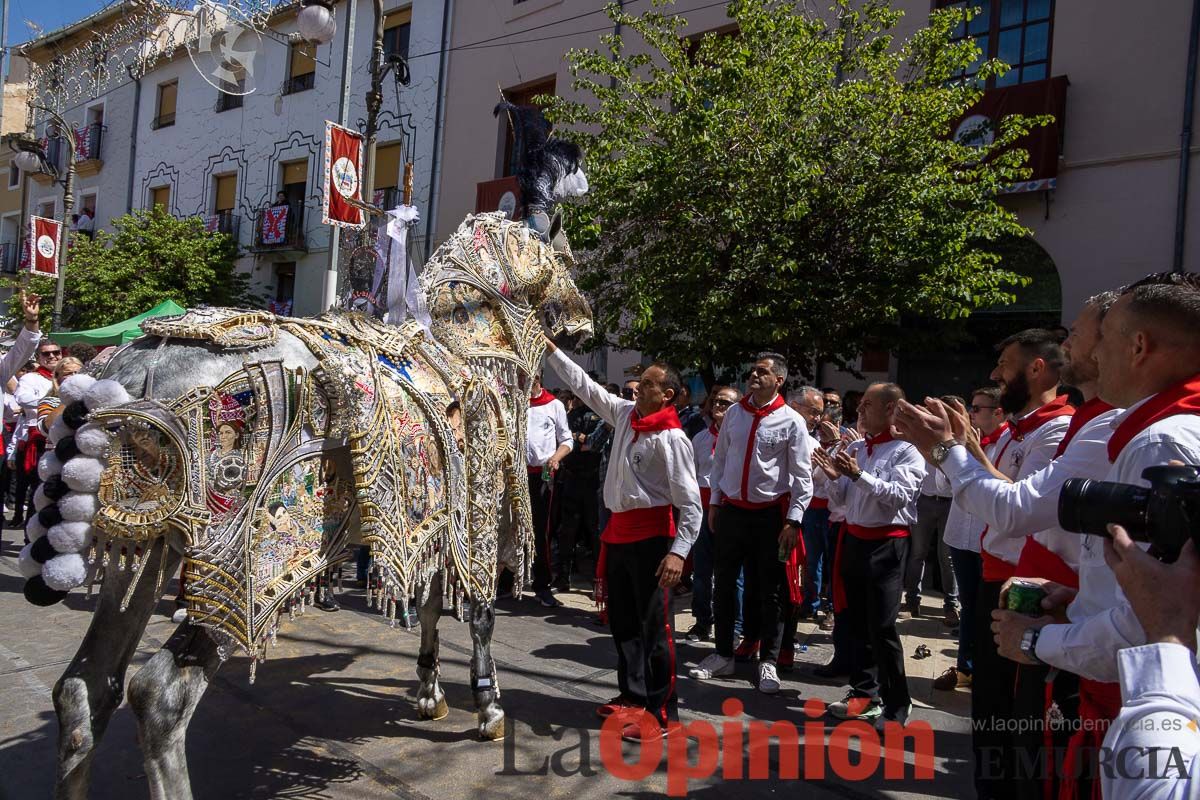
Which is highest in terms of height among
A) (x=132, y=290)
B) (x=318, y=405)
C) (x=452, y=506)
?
(x=132, y=290)

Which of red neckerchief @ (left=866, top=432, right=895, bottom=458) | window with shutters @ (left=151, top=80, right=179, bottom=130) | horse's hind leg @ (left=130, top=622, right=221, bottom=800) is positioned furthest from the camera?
window with shutters @ (left=151, top=80, right=179, bottom=130)

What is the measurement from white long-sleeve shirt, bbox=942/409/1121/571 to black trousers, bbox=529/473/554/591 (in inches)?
180

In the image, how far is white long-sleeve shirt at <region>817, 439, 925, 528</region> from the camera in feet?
14.3

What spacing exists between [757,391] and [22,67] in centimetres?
1914

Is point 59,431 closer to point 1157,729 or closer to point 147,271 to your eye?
point 1157,729

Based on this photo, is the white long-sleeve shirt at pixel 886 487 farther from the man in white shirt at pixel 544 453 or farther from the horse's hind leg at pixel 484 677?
the man in white shirt at pixel 544 453

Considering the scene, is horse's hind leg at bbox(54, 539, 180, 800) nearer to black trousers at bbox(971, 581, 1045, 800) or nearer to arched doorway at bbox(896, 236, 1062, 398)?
black trousers at bbox(971, 581, 1045, 800)

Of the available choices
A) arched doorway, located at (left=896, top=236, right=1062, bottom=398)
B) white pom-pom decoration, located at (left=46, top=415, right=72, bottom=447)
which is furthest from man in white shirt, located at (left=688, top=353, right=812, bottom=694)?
arched doorway, located at (left=896, top=236, right=1062, bottom=398)

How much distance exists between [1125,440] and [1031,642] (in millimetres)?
510

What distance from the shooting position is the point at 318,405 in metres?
2.75

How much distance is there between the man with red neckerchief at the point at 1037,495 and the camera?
219cm

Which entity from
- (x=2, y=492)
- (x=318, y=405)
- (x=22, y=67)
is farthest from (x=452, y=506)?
(x=22, y=67)

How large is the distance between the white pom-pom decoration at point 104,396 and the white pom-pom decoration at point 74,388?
13 mm

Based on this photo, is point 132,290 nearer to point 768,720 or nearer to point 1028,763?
point 768,720
